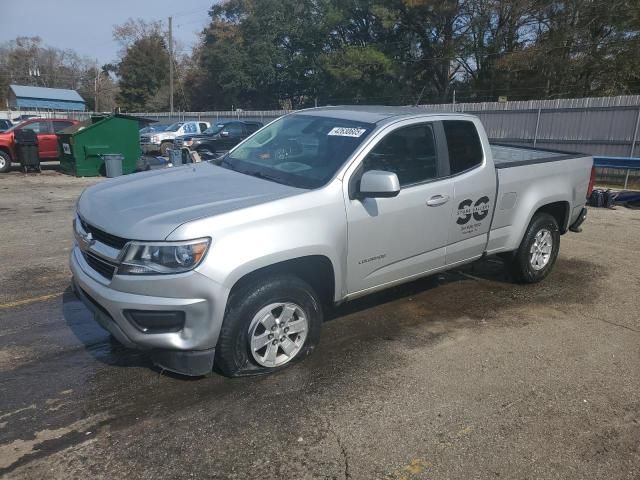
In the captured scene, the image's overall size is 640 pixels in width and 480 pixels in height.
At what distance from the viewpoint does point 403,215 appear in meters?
4.05

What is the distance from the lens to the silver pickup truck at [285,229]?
3.07m

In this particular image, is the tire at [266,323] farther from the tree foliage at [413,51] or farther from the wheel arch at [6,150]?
the tree foliage at [413,51]

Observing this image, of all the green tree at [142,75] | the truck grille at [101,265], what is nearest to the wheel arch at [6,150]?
the truck grille at [101,265]

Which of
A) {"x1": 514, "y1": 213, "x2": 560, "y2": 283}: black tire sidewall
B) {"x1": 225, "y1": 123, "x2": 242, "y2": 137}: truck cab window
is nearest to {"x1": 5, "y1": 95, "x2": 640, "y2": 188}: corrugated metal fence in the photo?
{"x1": 225, "y1": 123, "x2": 242, "y2": 137}: truck cab window

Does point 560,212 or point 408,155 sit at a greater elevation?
point 408,155

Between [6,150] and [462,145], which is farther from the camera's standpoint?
[6,150]

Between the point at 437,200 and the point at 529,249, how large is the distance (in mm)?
1780

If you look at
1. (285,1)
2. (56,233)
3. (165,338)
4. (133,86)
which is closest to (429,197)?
(165,338)

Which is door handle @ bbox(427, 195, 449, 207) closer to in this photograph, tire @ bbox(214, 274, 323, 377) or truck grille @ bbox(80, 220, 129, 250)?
tire @ bbox(214, 274, 323, 377)

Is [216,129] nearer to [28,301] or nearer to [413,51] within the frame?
[28,301]

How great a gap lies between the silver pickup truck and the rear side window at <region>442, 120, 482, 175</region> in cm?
1

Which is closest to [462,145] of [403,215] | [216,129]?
[403,215]

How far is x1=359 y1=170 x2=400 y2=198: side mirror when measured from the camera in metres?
3.56

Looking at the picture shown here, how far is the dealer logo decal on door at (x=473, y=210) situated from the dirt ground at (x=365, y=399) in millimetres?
919
